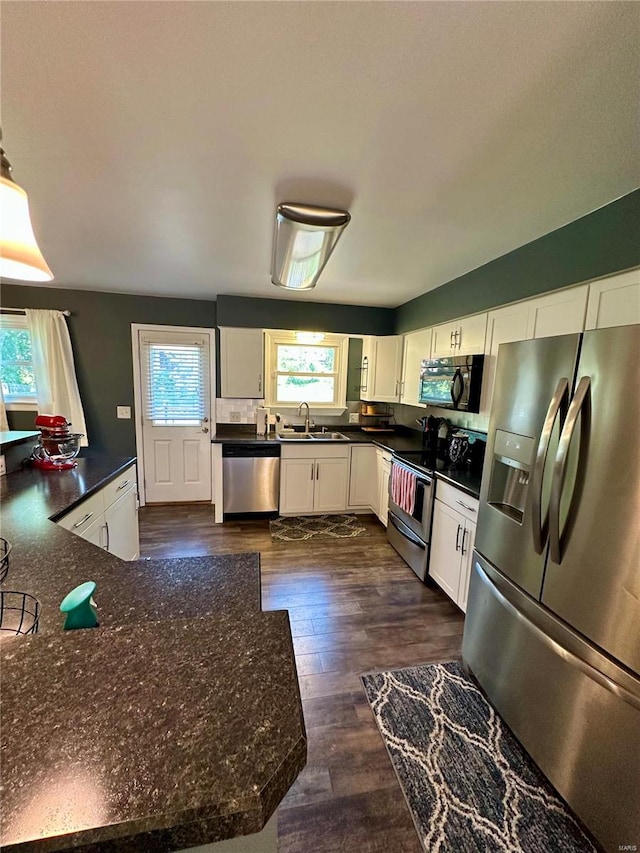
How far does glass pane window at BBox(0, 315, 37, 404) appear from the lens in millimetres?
3660

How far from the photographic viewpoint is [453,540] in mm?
2404

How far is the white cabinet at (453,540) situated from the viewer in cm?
223

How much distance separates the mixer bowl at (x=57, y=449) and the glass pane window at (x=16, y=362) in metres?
1.93

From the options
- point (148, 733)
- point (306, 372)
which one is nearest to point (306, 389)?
point (306, 372)

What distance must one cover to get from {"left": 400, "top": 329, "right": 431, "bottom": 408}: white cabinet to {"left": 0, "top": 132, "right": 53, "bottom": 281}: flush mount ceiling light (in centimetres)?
299

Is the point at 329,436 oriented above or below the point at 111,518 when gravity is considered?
above

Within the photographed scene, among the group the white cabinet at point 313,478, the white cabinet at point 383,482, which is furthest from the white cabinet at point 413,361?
the white cabinet at point 313,478

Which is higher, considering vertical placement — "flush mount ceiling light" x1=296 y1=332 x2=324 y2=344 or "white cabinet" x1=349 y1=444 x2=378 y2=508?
"flush mount ceiling light" x1=296 y1=332 x2=324 y2=344

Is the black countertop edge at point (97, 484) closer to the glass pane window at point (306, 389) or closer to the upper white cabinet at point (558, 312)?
the glass pane window at point (306, 389)

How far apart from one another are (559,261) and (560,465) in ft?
4.16

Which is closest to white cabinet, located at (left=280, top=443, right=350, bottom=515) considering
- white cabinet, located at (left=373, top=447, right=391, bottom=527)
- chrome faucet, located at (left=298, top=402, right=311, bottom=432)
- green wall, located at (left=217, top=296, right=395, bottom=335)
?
white cabinet, located at (left=373, top=447, right=391, bottom=527)

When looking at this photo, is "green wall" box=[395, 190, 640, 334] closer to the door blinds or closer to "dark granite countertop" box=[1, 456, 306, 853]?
"dark granite countertop" box=[1, 456, 306, 853]

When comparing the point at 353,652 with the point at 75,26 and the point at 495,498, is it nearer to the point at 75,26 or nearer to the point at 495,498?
the point at 495,498

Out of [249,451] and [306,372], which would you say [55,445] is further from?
[306,372]
